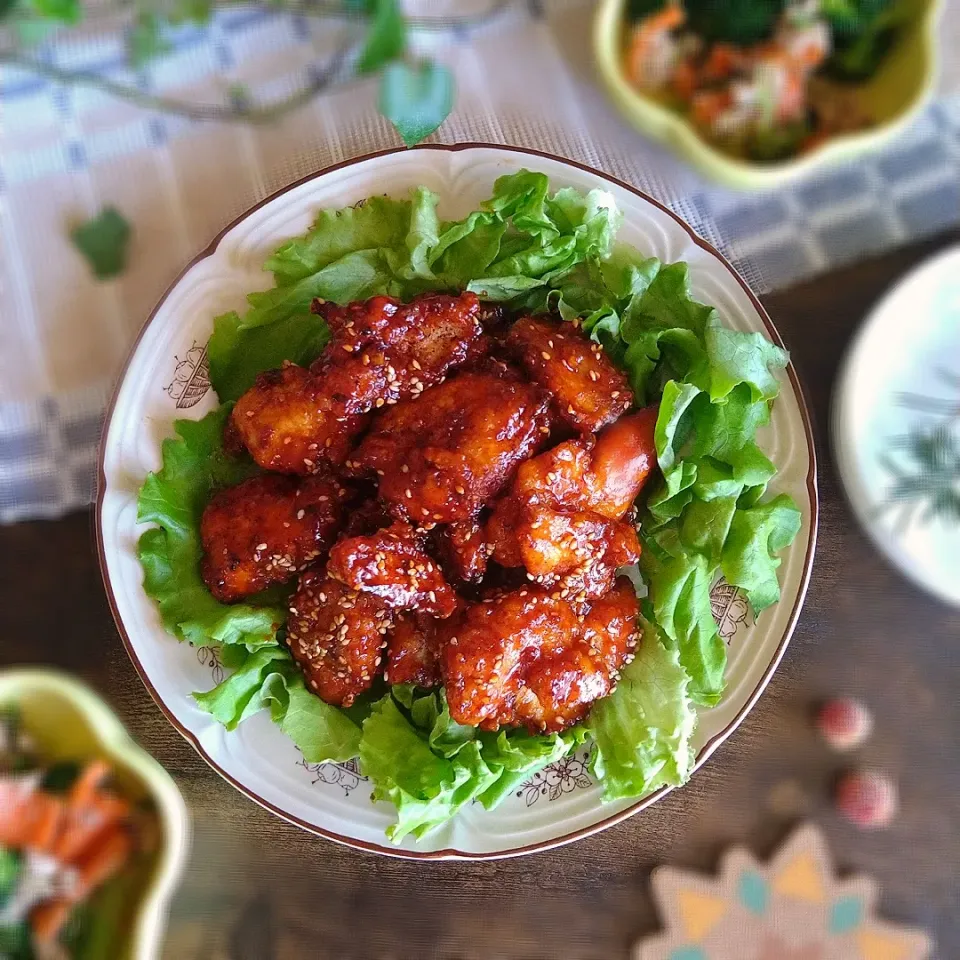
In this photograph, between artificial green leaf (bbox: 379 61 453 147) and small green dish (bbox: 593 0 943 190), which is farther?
artificial green leaf (bbox: 379 61 453 147)

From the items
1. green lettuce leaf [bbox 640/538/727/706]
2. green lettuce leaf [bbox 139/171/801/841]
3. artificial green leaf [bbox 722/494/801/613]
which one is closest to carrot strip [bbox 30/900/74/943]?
green lettuce leaf [bbox 139/171/801/841]

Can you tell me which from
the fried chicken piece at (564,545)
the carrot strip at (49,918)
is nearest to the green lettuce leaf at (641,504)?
the fried chicken piece at (564,545)

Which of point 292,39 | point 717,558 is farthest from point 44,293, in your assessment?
point 717,558

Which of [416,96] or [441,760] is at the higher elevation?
[416,96]

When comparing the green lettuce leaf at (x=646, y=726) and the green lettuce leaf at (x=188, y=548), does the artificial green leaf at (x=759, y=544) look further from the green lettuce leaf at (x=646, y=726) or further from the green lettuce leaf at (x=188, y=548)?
the green lettuce leaf at (x=188, y=548)

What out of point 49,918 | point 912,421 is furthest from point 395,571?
point 912,421

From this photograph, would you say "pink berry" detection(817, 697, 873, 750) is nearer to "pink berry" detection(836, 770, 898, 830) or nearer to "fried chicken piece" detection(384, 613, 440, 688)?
"pink berry" detection(836, 770, 898, 830)

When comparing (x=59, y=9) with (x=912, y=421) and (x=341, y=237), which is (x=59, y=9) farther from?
(x=912, y=421)
